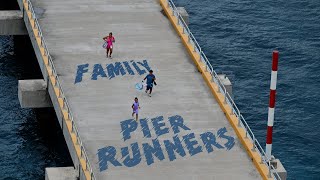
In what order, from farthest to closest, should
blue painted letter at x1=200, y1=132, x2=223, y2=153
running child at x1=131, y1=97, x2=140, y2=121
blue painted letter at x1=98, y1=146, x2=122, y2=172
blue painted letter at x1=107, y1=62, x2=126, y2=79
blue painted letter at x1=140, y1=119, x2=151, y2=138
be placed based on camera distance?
1. blue painted letter at x1=107, y1=62, x2=126, y2=79
2. running child at x1=131, y1=97, x2=140, y2=121
3. blue painted letter at x1=140, y1=119, x2=151, y2=138
4. blue painted letter at x1=200, y1=132, x2=223, y2=153
5. blue painted letter at x1=98, y1=146, x2=122, y2=172

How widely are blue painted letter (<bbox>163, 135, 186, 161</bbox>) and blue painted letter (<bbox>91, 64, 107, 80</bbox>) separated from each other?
9.75 m

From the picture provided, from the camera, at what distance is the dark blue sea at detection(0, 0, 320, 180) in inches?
3327

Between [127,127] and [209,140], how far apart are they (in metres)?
5.10

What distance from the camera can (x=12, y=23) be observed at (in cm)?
9156

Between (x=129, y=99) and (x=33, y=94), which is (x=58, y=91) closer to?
(x=33, y=94)

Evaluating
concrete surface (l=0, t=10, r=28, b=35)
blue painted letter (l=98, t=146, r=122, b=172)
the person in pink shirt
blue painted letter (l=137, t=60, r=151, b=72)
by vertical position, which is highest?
concrete surface (l=0, t=10, r=28, b=35)

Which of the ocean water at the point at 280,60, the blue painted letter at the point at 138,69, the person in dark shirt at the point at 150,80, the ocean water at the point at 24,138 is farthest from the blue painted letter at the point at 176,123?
the ocean water at the point at 24,138

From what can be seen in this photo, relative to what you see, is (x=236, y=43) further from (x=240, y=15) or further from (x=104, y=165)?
(x=104, y=165)

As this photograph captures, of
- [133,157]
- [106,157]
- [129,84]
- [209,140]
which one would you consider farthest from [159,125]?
[129,84]

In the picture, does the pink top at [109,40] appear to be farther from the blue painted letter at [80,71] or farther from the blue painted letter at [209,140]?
the blue painted letter at [209,140]

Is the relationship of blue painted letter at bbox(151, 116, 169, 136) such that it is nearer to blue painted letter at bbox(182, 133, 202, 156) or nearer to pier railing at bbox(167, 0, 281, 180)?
blue painted letter at bbox(182, 133, 202, 156)

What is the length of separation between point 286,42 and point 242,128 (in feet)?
110

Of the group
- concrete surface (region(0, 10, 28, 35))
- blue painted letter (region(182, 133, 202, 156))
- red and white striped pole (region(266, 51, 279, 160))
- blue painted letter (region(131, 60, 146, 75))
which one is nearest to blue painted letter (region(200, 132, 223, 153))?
blue painted letter (region(182, 133, 202, 156))

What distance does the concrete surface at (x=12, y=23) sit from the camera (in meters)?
91.4
